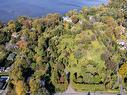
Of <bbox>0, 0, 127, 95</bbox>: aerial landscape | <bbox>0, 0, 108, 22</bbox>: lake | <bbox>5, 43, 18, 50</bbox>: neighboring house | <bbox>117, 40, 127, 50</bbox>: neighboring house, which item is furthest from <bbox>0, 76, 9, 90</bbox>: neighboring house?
<bbox>0, 0, 108, 22</bbox>: lake

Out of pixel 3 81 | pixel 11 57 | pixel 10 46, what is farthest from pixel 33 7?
pixel 3 81

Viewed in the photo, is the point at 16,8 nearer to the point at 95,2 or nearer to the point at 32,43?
the point at 95,2

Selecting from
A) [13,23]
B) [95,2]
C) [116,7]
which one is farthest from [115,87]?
[95,2]

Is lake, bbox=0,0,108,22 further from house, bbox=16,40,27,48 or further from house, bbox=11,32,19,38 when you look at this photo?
house, bbox=16,40,27,48

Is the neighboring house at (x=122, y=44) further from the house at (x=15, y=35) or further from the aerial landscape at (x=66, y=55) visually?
the house at (x=15, y=35)

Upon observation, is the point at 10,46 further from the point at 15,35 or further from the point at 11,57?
the point at 15,35

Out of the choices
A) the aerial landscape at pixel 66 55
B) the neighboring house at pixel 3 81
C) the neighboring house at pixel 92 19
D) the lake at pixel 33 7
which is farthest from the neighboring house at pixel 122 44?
the lake at pixel 33 7
